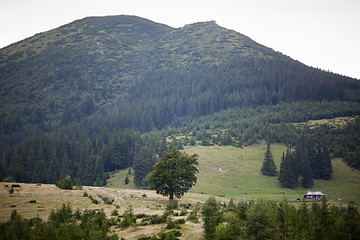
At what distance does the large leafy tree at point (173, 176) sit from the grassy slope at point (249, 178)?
2772 cm

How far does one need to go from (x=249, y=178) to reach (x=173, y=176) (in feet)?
183

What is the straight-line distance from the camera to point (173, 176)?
57219 millimetres

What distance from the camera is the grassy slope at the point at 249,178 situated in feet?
279

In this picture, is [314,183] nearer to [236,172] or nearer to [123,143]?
[236,172]

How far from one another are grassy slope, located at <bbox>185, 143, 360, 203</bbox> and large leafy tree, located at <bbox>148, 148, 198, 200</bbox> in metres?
27.7

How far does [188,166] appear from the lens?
5934 cm

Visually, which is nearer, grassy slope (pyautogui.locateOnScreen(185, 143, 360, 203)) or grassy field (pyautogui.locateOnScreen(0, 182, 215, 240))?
grassy field (pyautogui.locateOnScreen(0, 182, 215, 240))

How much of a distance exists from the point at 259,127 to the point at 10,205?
133 metres

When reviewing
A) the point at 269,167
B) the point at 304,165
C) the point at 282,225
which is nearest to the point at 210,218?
the point at 282,225

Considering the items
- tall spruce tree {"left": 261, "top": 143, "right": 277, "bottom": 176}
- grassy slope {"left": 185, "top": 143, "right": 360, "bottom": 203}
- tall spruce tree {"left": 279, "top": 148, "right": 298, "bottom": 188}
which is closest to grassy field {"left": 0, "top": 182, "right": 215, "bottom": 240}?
grassy slope {"left": 185, "top": 143, "right": 360, "bottom": 203}

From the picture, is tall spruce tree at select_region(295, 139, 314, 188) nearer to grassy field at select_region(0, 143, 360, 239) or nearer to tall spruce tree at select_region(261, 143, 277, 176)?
grassy field at select_region(0, 143, 360, 239)

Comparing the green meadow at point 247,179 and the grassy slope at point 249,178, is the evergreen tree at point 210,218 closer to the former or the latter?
the green meadow at point 247,179

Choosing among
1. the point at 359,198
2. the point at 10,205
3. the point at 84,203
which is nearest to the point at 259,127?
the point at 359,198

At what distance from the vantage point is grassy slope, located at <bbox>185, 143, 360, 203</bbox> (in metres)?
85.1
